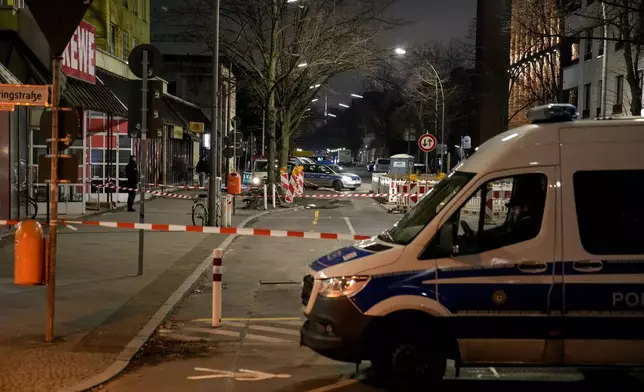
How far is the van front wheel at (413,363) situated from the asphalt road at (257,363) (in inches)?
19.2

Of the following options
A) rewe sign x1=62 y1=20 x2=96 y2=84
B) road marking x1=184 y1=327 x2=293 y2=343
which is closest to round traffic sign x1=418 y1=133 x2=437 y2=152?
rewe sign x1=62 y1=20 x2=96 y2=84

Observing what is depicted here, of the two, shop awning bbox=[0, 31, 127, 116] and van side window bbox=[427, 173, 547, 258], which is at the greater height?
shop awning bbox=[0, 31, 127, 116]

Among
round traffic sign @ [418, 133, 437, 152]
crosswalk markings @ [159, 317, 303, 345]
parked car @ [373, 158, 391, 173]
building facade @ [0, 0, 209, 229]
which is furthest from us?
parked car @ [373, 158, 391, 173]

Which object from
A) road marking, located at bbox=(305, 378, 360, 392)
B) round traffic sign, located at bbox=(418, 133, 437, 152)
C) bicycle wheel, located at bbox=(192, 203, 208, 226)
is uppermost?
round traffic sign, located at bbox=(418, 133, 437, 152)

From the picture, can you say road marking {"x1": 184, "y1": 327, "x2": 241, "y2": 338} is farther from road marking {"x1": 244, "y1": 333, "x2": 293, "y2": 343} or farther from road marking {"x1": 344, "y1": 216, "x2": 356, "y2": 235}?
road marking {"x1": 344, "y1": 216, "x2": 356, "y2": 235}

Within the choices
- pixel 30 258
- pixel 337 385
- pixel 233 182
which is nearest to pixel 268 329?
pixel 337 385

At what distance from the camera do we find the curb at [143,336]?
684 cm

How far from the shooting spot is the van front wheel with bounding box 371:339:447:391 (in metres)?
6.48

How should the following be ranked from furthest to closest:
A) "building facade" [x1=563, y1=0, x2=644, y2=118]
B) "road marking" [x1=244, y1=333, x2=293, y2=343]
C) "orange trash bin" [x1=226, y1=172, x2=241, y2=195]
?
"building facade" [x1=563, y1=0, x2=644, y2=118], "orange trash bin" [x1=226, y1=172, x2=241, y2=195], "road marking" [x1=244, y1=333, x2=293, y2=343]

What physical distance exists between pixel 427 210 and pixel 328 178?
39350 millimetres

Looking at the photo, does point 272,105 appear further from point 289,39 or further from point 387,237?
point 387,237

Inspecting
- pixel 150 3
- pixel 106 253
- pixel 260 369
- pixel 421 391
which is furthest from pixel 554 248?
pixel 150 3

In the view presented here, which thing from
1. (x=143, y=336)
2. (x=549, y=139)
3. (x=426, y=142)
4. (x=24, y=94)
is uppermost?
(x=426, y=142)

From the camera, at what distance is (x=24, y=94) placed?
902 centimetres
